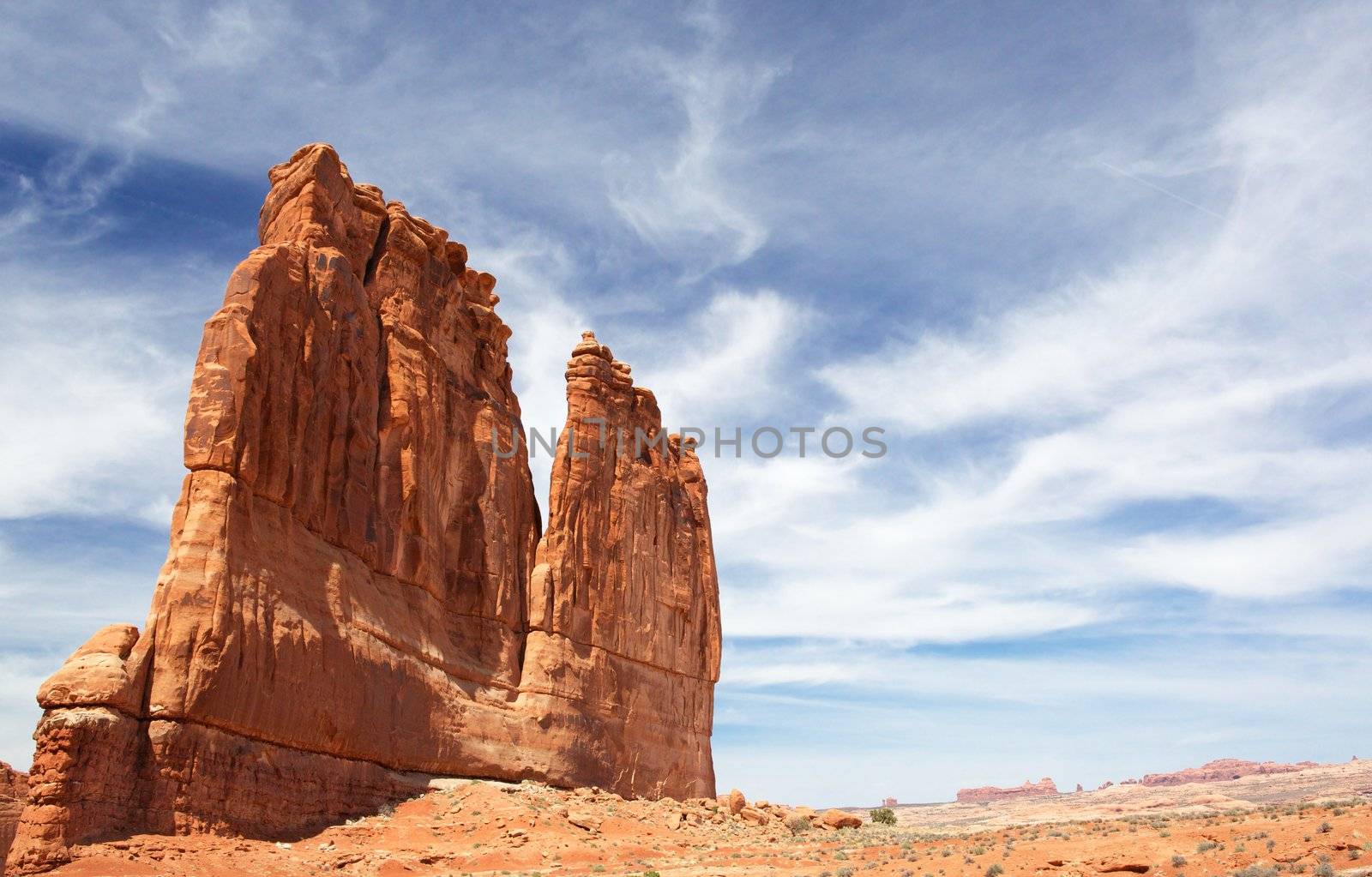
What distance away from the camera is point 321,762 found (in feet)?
86.2

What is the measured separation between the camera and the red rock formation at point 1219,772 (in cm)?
18438

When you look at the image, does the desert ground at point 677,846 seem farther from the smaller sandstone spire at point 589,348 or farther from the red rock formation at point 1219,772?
the red rock formation at point 1219,772

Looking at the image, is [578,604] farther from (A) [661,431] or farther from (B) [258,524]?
(B) [258,524]

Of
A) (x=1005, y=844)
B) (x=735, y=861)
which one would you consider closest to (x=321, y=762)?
(x=735, y=861)

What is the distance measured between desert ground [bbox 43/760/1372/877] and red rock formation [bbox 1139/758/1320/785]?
575 feet

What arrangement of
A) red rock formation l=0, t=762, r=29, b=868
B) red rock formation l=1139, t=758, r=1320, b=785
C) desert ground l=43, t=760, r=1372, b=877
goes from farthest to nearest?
red rock formation l=1139, t=758, r=1320, b=785 < desert ground l=43, t=760, r=1372, b=877 < red rock formation l=0, t=762, r=29, b=868

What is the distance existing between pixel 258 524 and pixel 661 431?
27746 mm

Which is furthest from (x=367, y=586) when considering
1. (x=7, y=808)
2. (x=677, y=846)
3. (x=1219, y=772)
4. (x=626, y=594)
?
(x=1219, y=772)

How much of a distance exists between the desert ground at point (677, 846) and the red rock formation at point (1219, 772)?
575 ft

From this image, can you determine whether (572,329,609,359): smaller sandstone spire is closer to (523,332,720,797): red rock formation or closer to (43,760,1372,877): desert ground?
(523,332,720,797): red rock formation

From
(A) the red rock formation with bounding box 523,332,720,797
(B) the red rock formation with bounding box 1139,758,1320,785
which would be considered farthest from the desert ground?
(B) the red rock formation with bounding box 1139,758,1320,785

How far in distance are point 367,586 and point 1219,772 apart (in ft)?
649

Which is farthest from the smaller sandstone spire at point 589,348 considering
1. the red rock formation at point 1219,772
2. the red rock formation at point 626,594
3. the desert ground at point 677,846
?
the red rock formation at point 1219,772

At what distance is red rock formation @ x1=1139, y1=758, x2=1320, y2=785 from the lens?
184 meters
